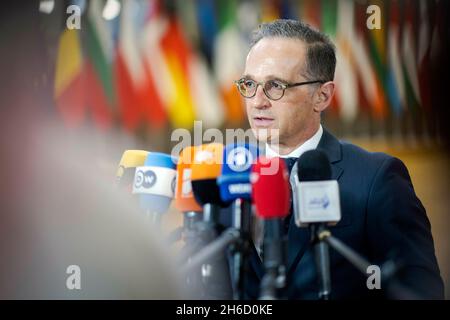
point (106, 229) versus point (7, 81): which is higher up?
point (7, 81)

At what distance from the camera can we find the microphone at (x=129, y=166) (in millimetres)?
1930

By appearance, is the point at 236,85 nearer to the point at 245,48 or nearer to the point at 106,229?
the point at 245,48

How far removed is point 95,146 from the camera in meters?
2.14

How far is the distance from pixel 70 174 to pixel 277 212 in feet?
3.18

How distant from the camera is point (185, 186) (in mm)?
1607

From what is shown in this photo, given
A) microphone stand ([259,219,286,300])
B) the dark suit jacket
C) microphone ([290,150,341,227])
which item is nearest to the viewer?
microphone stand ([259,219,286,300])

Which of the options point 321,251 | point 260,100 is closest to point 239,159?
point 321,251

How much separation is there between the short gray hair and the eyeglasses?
0.12m

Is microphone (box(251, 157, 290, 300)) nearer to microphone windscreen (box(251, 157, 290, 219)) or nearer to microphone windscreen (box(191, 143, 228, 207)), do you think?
microphone windscreen (box(251, 157, 290, 219))

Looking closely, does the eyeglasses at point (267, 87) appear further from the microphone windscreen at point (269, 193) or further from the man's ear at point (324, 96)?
the microphone windscreen at point (269, 193)

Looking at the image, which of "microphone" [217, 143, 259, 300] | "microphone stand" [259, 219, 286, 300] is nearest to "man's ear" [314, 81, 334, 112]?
"microphone" [217, 143, 259, 300]

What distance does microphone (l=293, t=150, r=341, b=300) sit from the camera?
1.45m
